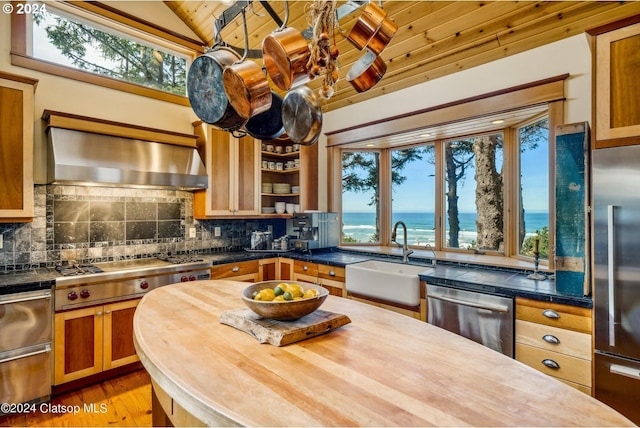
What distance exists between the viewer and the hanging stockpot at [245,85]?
148 cm

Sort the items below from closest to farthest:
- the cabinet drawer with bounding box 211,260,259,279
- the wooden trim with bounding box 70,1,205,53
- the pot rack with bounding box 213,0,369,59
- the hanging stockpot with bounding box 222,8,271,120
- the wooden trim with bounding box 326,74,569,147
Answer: the pot rack with bounding box 213,0,369,59 → the hanging stockpot with bounding box 222,8,271,120 → the wooden trim with bounding box 326,74,569,147 → the wooden trim with bounding box 70,1,205,53 → the cabinet drawer with bounding box 211,260,259,279

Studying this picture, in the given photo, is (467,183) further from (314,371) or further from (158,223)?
(158,223)

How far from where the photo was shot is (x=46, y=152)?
2762 millimetres

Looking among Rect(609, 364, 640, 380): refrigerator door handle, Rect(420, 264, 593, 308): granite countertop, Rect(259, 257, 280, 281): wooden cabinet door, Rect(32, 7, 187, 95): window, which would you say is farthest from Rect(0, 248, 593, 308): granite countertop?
Rect(32, 7, 187, 95): window

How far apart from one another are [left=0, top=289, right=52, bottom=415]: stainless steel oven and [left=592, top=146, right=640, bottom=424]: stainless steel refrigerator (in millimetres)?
3505

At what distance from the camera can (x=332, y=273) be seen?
125 inches

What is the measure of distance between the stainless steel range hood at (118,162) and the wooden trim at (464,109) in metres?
1.76

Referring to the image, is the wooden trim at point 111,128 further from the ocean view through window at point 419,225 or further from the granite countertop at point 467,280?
the ocean view through window at point 419,225

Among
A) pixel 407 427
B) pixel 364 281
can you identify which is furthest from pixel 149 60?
pixel 407 427

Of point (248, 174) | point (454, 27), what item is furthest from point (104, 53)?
point (454, 27)

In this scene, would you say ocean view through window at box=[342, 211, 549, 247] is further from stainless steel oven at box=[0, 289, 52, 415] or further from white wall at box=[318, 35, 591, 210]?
stainless steel oven at box=[0, 289, 52, 415]

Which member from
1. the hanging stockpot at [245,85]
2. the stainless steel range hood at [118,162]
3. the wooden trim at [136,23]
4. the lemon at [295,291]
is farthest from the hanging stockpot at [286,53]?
the wooden trim at [136,23]

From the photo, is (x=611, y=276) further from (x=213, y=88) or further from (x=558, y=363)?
(x=213, y=88)

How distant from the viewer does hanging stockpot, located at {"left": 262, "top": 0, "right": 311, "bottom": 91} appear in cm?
136
